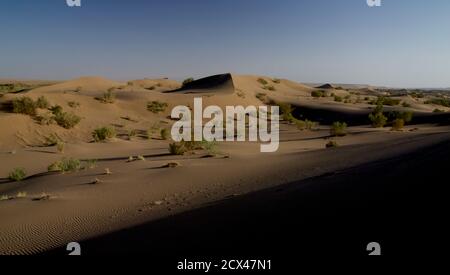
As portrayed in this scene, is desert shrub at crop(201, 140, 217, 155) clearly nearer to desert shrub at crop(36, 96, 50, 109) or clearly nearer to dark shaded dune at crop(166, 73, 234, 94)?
desert shrub at crop(36, 96, 50, 109)

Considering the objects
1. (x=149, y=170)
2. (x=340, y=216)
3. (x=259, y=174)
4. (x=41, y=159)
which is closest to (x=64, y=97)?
(x=41, y=159)

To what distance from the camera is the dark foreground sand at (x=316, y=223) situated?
4676 mm

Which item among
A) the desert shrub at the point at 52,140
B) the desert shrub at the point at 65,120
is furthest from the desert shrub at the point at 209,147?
the desert shrub at the point at 65,120

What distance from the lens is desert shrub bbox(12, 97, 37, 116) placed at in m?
21.9

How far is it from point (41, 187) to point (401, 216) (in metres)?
8.69

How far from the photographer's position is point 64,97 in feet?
90.7

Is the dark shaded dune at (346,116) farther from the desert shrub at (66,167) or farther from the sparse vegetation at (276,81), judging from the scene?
the desert shrub at (66,167)

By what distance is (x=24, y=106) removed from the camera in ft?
71.9

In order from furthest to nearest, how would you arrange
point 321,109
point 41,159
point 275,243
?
point 321,109, point 41,159, point 275,243

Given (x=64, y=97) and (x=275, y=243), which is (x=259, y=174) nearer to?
(x=275, y=243)

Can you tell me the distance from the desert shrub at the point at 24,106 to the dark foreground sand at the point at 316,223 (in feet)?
61.1

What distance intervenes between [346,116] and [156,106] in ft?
51.7

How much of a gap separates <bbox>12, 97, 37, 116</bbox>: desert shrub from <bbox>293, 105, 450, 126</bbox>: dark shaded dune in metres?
21.4

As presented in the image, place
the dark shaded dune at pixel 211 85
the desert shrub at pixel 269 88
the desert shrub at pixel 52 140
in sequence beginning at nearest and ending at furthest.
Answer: the desert shrub at pixel 52 140 < the dark shaded dune at pixel 211 85 < the desert shrub at pixel 269 88
